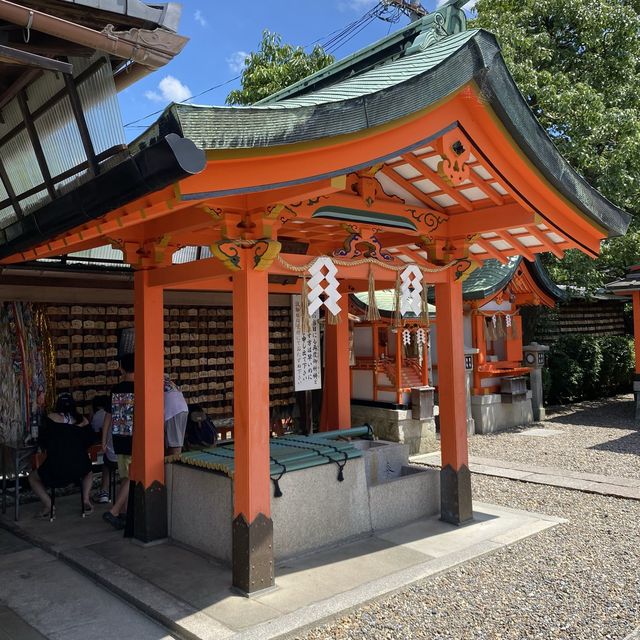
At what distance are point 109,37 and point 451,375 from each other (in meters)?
4.40

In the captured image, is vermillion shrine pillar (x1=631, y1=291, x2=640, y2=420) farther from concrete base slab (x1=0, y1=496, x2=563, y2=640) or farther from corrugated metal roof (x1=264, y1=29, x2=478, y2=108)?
corrugated metal roof (x1=264, y1=29, x2=478, y2=108)

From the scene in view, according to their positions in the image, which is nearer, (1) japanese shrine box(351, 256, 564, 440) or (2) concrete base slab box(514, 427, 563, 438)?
(1) japanese shrine box(351, 256, 564, 440)

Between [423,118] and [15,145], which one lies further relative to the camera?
[15,145]

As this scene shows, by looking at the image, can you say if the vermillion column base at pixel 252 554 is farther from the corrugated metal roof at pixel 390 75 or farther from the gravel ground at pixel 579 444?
the gravel ground at pixel 579 444

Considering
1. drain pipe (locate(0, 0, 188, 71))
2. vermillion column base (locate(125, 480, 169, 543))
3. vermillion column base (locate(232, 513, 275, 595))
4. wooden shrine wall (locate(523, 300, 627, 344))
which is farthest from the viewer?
wooden shrine wall (locate(523, 300, 627, 344))

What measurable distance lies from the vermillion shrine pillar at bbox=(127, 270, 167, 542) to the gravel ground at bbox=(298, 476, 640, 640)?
2344 millimetres

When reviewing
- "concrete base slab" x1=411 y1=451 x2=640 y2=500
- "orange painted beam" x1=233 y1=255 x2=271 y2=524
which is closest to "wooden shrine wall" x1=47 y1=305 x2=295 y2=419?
"concrete base slab" x1=411 y1=451 x2=640 y2=500

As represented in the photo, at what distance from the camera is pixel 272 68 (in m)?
16.0

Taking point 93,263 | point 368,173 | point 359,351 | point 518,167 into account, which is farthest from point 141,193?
point 359,351

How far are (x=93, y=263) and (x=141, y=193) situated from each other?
4.39 meters

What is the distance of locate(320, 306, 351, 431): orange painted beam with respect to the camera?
7.84 m

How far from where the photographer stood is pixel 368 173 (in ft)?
18.1

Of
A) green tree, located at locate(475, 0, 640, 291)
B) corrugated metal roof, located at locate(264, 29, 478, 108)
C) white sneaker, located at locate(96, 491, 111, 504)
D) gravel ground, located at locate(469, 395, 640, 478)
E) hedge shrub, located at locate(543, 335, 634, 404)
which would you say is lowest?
gravel ground, located at locate(469, 395, 640, 478)

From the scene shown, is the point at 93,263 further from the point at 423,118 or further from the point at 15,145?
the point at 423,118
